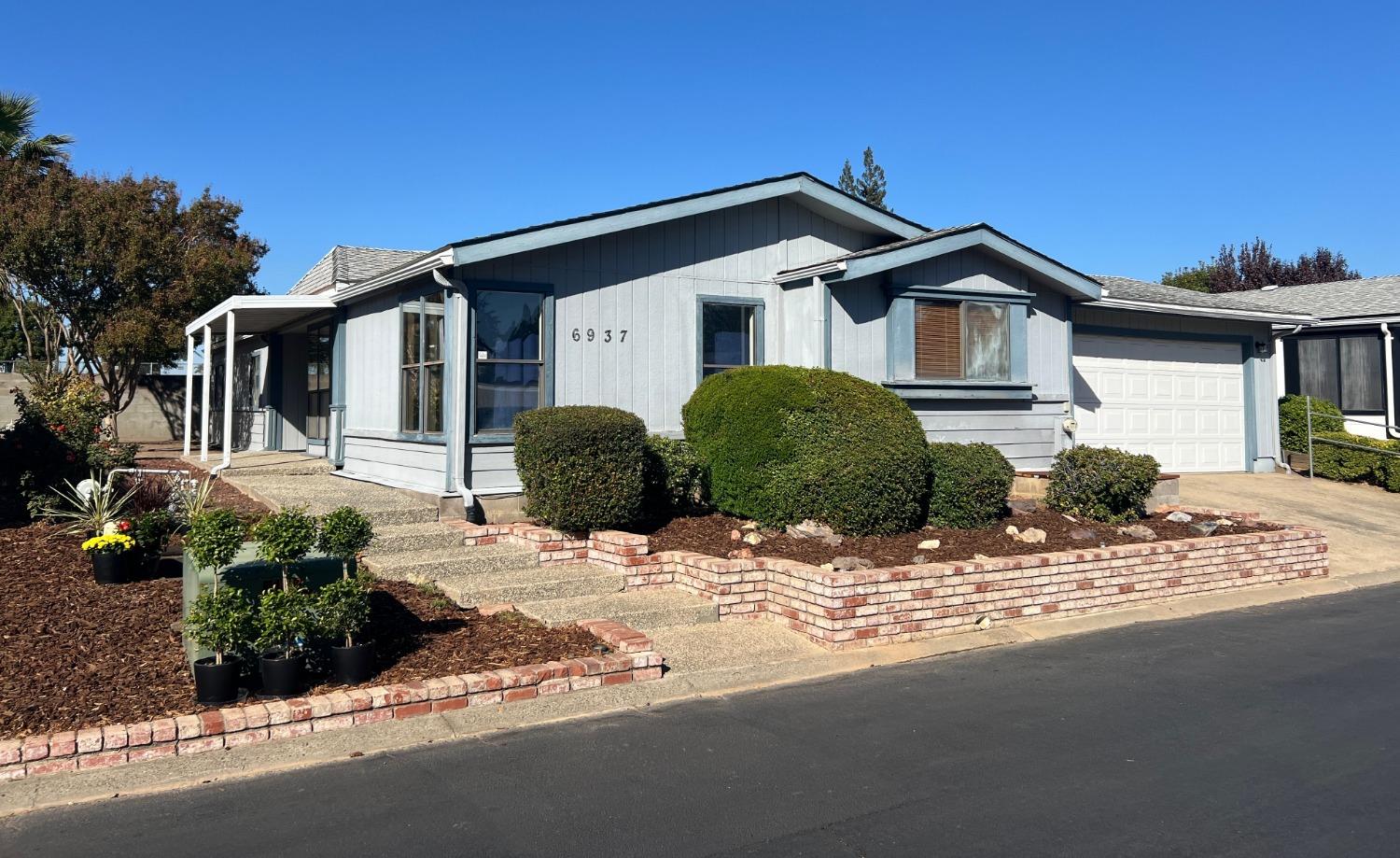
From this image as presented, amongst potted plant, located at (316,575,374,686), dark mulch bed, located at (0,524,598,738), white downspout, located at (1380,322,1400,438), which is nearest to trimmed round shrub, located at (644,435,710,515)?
dark mulch bed, located at (0,524,598,738)

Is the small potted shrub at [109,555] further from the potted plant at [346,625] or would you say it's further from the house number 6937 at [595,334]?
the house number 6937 at [595,334]

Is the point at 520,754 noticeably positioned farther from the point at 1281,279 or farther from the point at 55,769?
the point at 1281,279

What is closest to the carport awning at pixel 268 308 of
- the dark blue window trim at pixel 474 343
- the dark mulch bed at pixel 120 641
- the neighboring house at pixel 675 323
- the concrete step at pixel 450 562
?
the neighboring house at pixel 675 323

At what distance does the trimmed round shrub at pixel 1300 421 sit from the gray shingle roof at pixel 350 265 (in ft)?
52.1

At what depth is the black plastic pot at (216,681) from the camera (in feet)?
20.0

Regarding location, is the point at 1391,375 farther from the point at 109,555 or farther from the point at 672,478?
the point at 109,555

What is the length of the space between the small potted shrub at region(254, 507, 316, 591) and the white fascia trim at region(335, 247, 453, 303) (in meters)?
4.73

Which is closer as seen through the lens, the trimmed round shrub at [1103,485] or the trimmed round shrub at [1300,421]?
the trimmed round shrub at [1103,485]

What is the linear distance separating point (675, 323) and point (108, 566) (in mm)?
6794

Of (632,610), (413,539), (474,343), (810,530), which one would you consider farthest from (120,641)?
(810,530)

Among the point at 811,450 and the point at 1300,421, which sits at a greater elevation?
the point at 1300,421

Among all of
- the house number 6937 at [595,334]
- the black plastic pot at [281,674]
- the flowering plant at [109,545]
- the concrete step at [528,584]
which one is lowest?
the black plastic pot at [281,674]

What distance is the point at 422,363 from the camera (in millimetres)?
12148

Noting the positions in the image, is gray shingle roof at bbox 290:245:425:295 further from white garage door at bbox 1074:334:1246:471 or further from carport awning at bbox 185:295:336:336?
white garage door at bbox 1074:334:1246:471
